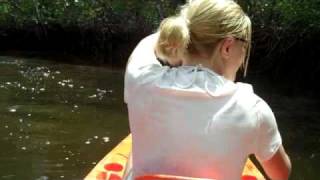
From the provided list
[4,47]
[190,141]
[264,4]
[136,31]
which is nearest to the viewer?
[190,141]

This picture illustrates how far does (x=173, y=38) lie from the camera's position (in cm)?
161

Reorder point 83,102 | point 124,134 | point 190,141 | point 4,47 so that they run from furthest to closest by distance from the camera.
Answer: point 4,47, point 83,102, point 124,134, point 190,141

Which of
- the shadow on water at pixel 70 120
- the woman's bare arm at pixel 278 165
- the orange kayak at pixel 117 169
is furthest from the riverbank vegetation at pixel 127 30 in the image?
the woman's bare arm at pixel 278 165

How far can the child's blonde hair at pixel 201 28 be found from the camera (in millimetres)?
1605

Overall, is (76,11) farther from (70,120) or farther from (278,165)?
(278,165)

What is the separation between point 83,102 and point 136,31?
1.96 m

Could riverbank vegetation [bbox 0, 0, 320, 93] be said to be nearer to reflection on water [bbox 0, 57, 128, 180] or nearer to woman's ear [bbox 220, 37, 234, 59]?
reflection on water [bbox 0, 57, 128, 180]

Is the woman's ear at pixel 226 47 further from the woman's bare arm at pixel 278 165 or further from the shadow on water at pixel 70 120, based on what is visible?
the shadow on water at pixel 70 120

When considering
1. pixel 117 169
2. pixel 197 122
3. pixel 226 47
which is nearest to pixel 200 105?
pixel 197 122

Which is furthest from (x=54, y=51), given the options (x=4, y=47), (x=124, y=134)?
(x=124, y=134)

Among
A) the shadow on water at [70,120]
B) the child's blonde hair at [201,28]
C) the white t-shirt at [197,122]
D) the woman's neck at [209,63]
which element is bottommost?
the shadow on water at [70,120]

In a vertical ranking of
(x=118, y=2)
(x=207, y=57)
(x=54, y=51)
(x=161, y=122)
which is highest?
(x=207, y=57)

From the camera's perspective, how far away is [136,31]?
24.1 ft

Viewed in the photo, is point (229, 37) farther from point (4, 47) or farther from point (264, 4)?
point (4, 47)
